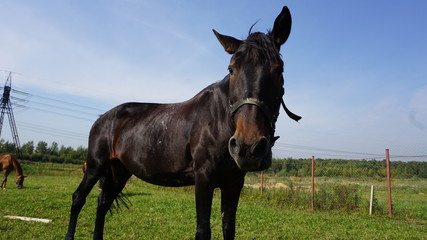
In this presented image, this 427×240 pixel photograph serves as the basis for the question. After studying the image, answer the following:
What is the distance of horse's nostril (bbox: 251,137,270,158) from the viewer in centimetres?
188

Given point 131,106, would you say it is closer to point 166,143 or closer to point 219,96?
point 166,143

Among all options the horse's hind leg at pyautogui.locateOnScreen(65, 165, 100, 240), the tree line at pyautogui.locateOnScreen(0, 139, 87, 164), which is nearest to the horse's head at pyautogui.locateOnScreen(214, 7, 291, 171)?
the horse's hind leg at pyautogui.locateOnScreen(65, 165, 100, 240)

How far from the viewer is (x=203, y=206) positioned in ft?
8.34

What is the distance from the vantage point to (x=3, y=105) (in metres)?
53.3

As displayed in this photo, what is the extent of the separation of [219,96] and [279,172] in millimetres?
17846

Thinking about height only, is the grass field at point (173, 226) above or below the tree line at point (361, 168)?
below

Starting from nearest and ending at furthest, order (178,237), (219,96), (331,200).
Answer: (219,96), (178,237), (331,200)

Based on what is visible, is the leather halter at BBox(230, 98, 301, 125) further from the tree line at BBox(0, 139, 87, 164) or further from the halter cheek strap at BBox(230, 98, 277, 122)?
the tree line at BBox(0, 139, 87, 164)

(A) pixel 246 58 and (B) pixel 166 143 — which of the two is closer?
(A) pixel 246 58

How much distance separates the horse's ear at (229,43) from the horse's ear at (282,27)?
0.31 meters

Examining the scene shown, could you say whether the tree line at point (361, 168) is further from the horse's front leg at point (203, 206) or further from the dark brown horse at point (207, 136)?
the horse's front leg at point (203, 206)

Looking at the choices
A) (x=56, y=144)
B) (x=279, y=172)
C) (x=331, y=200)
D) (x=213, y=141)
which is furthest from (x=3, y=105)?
(x=213, y=141)

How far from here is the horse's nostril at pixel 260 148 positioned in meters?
1.88

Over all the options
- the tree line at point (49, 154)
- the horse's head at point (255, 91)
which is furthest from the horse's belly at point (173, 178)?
the tree line at point (49, 154)
